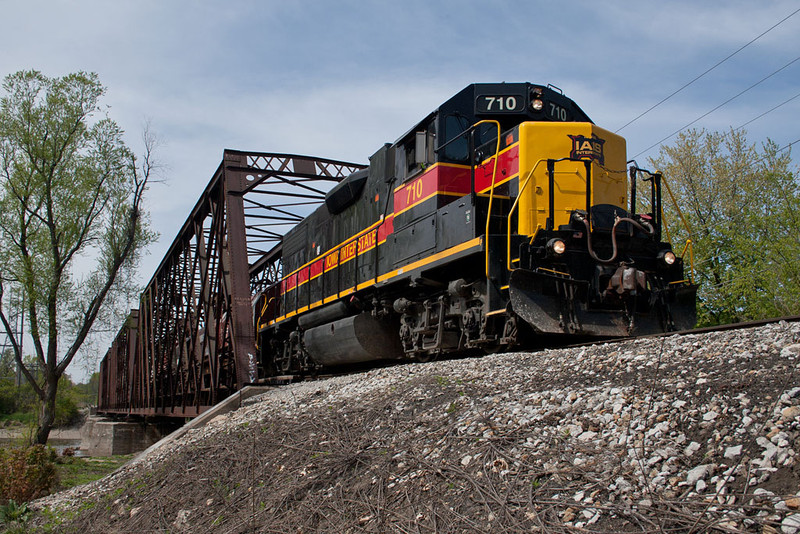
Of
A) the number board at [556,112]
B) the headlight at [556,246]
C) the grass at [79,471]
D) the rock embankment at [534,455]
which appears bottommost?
the grass at [79,471]

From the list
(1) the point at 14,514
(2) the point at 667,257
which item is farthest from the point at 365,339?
(1) the point at 14,514

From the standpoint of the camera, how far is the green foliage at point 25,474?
10484 mm

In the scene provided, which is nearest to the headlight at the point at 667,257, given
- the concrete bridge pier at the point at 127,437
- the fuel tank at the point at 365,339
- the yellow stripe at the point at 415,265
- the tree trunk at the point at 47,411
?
the yellow stripe at the point at 415,265

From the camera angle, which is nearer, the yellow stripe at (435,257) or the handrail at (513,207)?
the handrail at (513,207)

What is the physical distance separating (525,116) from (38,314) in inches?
528

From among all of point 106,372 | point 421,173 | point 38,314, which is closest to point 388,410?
point 421,173

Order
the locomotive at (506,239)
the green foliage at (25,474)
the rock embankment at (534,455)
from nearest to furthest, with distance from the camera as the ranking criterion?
the rock embankment at (534,455) → the locomotive at (506,239) → the green foliage at (25,474)

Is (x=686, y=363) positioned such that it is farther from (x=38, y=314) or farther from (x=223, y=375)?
(x=38, y=314)

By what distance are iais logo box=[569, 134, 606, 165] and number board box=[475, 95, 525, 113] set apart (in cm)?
97

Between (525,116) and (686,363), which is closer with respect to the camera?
(686,363)

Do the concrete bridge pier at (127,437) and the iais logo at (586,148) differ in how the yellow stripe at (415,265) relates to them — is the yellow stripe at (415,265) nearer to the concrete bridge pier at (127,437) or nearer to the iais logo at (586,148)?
the iais logo at (586,148)

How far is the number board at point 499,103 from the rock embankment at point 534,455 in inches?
157

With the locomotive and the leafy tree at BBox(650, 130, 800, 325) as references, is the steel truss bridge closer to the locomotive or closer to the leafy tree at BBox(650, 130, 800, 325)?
the locomotive

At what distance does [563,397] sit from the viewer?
468cm
